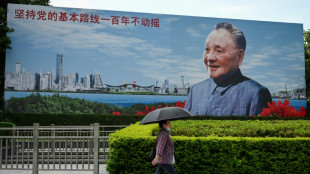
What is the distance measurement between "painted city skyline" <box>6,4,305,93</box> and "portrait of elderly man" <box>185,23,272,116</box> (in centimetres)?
40

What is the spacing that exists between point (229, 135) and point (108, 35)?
39.6ft

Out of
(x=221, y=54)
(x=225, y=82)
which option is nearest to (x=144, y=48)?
(x=221, y=54)

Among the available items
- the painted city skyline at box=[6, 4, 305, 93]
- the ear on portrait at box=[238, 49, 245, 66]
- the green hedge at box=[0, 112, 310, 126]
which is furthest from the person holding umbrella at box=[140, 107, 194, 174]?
the ear on portrait at box=[238, 49, 245, 66]

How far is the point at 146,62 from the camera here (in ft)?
60.1

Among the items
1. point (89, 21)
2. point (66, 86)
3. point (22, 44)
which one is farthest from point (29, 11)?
point (66, 86)

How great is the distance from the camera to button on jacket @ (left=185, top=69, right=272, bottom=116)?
18373 mm

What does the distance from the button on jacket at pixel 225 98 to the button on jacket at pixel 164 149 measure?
1344 centimetres

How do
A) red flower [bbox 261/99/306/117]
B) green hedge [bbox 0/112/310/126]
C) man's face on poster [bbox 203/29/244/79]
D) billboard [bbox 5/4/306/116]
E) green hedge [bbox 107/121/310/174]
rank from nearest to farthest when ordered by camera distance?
green hedge [bbox 107/121/310/174]
green hedge [bbox 0/112/310/126]
billboard [bbox 5/4/306/116]
red flower [bbox 261/99/306/117]
man's face on poster [bbox 203/29/244/79]

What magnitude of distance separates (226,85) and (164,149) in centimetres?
1425

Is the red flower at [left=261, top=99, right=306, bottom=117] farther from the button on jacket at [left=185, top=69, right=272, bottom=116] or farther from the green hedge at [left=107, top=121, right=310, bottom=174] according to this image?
the green hedge at [left=107, top=121, right=310, bottom=174]

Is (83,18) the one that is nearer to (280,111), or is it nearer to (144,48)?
(144,48)

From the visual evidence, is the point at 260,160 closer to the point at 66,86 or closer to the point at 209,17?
the point at 66,86

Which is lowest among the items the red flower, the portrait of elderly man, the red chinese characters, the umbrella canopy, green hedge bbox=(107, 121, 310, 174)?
green hedge bbox=(107, 121, 310, 174)

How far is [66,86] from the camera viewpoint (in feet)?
56.0
